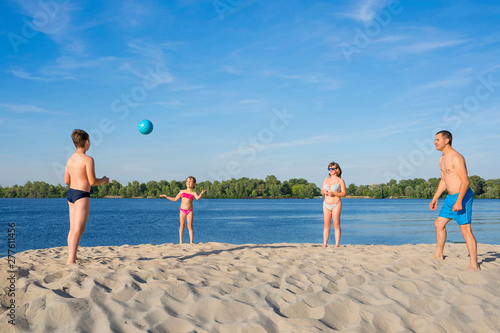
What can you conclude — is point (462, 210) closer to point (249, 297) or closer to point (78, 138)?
point (249, 297)

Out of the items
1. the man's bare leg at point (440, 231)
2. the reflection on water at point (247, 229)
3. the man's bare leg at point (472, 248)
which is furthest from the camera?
the reflection on water at point (247, 229)

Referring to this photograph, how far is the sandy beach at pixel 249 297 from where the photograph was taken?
359 centimetres

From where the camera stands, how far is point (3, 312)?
3.65 metres

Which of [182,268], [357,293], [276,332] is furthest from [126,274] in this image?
[357,293]

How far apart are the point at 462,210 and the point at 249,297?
3.99 meters

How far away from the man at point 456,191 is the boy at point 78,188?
5656 millimetres

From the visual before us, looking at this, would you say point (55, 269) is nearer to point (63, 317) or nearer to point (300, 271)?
point (63, 317)

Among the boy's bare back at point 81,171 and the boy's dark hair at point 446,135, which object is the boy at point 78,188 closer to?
the boy's bare back at point 81,171

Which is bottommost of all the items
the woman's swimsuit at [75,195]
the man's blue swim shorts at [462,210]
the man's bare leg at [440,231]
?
the man's bare leg at [440,231]

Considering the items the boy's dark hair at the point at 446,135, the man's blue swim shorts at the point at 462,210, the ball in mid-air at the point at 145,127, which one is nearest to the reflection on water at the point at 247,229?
the ball in mid-air at the point at 145,127

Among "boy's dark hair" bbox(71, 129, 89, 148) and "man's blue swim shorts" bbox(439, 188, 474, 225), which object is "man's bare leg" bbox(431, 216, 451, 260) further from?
"boy's dark hair" bbox(71, 129, 89, 148)

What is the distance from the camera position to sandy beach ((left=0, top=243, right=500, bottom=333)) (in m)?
3.59

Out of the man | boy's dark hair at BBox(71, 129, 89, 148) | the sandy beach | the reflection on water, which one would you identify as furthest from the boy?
the reflection on water

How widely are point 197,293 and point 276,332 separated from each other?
116 cm
